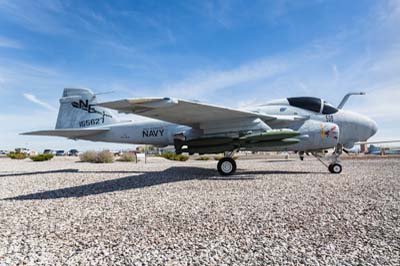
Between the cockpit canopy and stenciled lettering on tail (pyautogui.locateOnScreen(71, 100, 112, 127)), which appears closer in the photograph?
the cockpit canopy

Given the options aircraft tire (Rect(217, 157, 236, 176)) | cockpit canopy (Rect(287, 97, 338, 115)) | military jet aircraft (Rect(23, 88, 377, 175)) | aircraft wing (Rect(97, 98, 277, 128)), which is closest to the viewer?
aircraft wing (Rect(97, 98, 277, 128))

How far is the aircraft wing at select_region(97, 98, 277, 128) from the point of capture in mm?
6751

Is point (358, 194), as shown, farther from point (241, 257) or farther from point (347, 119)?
point (347, 119)

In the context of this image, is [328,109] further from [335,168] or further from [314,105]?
[335,168]

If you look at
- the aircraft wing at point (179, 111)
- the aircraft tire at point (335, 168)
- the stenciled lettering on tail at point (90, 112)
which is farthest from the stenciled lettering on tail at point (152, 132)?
the aircraft tire at point (335, 168)

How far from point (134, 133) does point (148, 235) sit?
8.98 m

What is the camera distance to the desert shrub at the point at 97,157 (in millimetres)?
21938

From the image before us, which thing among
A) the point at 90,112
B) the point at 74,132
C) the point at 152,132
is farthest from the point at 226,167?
the point at 74,132

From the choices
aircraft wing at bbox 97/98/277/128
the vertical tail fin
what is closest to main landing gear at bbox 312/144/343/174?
aircraft wing at bbox 97/98/277/128

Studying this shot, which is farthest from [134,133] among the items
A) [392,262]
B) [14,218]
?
[392,262]

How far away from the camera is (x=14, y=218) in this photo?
13.2 ft

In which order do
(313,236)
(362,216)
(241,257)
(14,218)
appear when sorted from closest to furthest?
1. (241,257)
2. (313,236)
3. (362,216)
4. (14,218)

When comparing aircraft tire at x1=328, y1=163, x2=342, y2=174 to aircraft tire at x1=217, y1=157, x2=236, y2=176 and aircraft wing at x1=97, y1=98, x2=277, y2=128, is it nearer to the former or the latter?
aircraft wing at x1=97, y1=98, x2=277, y2=128

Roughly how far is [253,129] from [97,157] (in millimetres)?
17441
